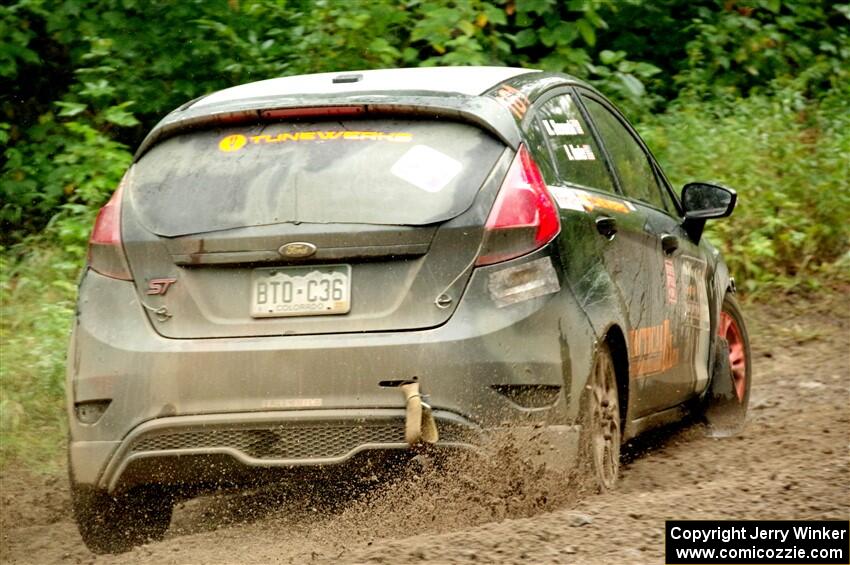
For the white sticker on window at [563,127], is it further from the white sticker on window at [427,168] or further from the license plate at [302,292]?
the license plate at [302,292]

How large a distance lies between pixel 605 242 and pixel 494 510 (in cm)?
110

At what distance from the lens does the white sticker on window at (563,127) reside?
17.8 ft

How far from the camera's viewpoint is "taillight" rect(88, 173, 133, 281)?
16.3 feet

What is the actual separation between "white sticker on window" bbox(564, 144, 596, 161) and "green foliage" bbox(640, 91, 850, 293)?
457 centimetres

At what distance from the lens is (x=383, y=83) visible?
5.29 m

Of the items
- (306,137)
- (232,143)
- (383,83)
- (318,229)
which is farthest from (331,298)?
(383,83)

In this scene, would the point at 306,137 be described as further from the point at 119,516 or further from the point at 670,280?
the point at 670,280

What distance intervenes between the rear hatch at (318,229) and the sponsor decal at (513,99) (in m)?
0.23

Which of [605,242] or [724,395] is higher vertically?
[605,242]

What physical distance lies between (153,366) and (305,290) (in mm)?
527

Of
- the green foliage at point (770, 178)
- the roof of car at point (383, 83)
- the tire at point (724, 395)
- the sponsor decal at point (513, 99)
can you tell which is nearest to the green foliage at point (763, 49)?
the green foliage at point (770, 178)

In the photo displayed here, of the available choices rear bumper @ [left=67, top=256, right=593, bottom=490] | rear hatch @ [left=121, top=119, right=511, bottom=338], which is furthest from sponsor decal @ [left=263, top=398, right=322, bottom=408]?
rear hatch @ [left=121, top=119, right=511, bottom=338]

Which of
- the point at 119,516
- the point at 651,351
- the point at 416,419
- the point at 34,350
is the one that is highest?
the point at 416,419

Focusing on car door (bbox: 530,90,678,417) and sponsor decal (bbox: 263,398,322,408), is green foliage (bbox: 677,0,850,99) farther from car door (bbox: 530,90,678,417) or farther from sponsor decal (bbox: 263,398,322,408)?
sponsor decal (bbox: 263,398,322,408)
